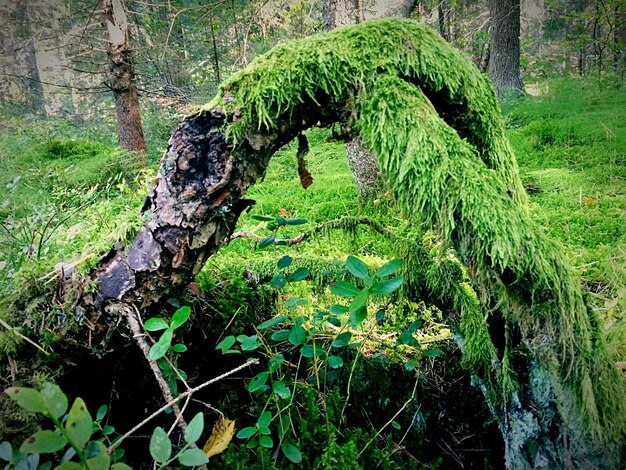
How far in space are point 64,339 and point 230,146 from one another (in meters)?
1.07

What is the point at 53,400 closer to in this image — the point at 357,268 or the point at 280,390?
the point at 280,390

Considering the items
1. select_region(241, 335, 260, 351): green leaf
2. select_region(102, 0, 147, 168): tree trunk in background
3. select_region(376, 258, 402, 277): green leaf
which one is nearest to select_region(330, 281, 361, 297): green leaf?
select_region(376, 258, 402, 277): green leaf

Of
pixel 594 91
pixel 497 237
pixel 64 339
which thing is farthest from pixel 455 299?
pixel 594 91

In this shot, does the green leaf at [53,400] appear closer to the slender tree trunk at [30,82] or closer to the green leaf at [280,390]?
the green leaf at [280,390]

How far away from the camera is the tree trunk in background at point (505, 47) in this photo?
9.09 metres

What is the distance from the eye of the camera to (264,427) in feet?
4.86

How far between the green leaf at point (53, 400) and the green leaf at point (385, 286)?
1.00 m

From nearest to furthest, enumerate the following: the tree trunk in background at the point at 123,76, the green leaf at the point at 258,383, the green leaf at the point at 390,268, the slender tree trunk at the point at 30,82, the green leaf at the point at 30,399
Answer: the green leaf at the point at 30,399
the green leaf at the point at 390,268
the green leaf at the point at 258,383
the tree trunk in background at the point at 123,76
the slender tree trunk at the point at 30,82

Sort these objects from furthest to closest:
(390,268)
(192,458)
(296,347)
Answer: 1. (296,347)
2. (390,268)
3. (192,458)

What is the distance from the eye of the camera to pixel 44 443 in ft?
2.91

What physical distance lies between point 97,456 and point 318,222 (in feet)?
12.0

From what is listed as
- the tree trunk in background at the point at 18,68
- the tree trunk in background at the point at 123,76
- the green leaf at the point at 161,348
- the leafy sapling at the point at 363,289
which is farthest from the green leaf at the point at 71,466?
the tree trunk in background at the point at 18,68

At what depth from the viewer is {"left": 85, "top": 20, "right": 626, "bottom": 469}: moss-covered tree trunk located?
4.15 feet

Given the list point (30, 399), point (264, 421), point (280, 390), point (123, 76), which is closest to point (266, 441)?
point (264, 421)
